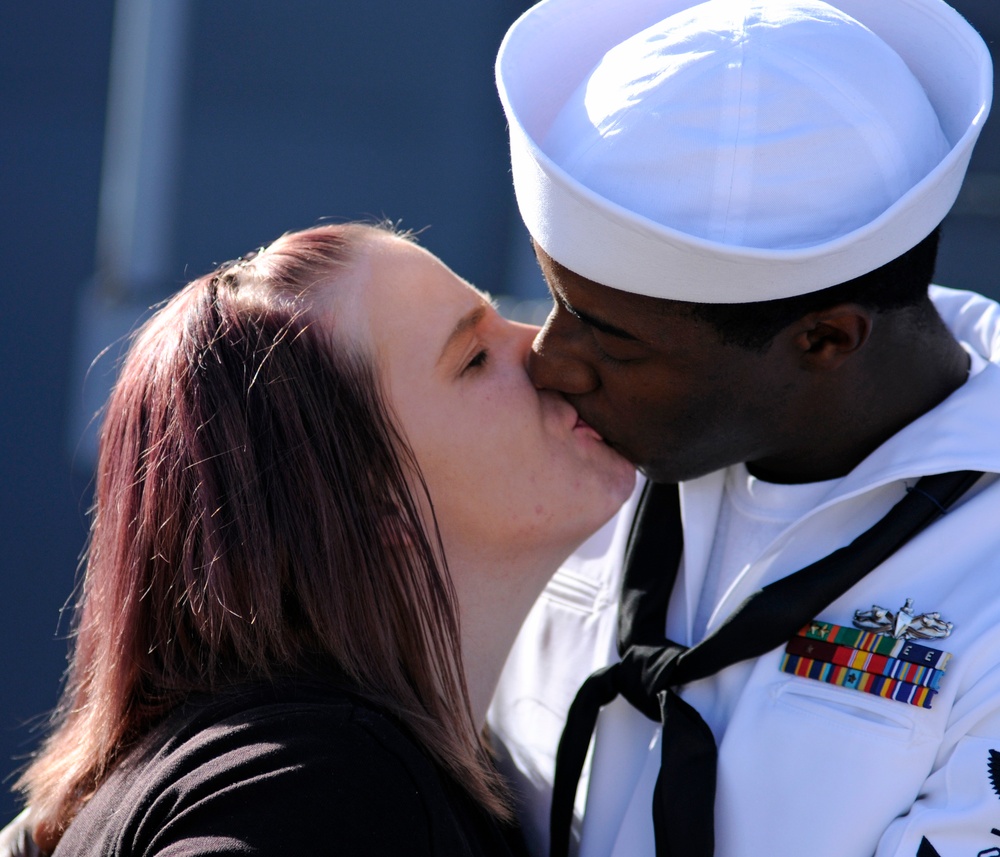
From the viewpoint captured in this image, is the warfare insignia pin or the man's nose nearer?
the warfare insignia pin

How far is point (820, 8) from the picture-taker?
1.64 meters

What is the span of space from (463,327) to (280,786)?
0.81 m

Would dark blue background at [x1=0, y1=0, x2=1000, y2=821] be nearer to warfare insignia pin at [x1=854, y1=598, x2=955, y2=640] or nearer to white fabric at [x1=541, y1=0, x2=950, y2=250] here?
white fabric at [x1=541, y1=0, x2=950, y2=250]

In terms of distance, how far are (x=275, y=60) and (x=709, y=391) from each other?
269 centimetres

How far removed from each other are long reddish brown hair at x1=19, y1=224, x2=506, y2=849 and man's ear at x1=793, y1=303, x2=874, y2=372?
2.02 ft

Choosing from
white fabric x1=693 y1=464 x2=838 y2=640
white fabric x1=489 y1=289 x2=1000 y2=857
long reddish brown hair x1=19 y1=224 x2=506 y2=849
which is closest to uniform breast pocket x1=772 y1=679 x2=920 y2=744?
white fabric x1=489 y1=289 x2=1000 y2=857

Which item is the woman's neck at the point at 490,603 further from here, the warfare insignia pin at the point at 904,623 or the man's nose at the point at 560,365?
the warfare insignia pin at the point at 904,623

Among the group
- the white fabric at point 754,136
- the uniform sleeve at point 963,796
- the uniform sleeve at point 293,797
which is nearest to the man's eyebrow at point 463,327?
the white fabric at point 754,136

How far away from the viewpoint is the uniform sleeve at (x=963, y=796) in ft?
4.43

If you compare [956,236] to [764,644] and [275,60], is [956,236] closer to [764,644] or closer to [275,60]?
[764,644]

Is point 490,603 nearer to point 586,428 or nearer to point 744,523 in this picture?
point 586,428

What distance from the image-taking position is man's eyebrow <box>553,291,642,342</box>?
1649 mm

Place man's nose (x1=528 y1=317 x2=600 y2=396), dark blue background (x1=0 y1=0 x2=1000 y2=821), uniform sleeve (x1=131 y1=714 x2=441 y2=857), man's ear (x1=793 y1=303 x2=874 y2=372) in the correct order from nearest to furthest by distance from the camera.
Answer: uniform sleeve (x1=131 y1=714 x2=441 y2=857)
man's ear (x1=793 y1=303 x2=874 y2=372)
man's nose (x1=528 y1=317 x2=600 y2=396)
dark blue background (x1=0 y1=0 x2=1000 y2=821)

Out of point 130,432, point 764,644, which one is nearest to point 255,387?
point 130,432
